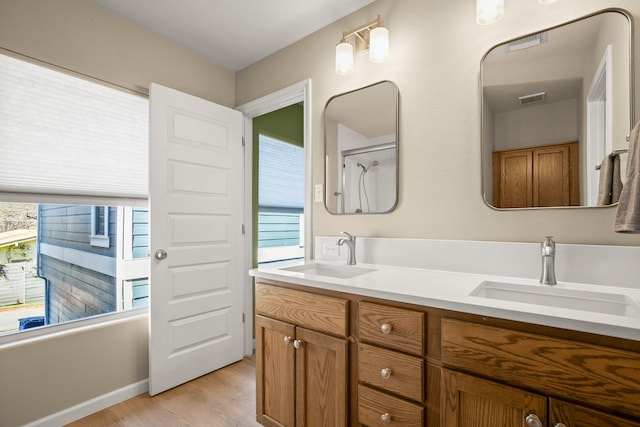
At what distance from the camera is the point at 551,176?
4.31 feet

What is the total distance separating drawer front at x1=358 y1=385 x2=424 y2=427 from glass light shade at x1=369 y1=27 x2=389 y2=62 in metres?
1.63

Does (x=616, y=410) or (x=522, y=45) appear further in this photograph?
(x=522, y=45)

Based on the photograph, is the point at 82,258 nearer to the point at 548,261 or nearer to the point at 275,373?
the point at 275,373

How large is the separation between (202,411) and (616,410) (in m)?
1.90

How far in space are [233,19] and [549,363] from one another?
235cm

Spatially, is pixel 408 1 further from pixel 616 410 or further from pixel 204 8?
pixel 616 410

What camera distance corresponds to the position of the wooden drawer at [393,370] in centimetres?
107

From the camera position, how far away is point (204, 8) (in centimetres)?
190

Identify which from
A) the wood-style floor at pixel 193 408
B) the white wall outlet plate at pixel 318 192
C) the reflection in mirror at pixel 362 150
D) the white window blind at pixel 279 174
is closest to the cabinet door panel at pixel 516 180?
the reflection in mirror at pixel 362 150

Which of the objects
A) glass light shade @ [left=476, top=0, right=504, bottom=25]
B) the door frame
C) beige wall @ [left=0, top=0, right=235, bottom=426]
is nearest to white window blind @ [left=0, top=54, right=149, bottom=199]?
beige wall @ [left=0, top=0, right=235, bottom=426]

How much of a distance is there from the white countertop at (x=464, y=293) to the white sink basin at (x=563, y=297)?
1cm

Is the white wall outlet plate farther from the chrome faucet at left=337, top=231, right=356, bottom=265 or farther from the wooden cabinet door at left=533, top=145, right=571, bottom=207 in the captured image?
the wooden cabinet door at left=533, top=145, right=571, bottom=207

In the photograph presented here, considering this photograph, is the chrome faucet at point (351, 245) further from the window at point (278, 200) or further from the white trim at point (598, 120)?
the window at point (278, 200)

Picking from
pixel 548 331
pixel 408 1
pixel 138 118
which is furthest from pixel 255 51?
pixel 548 331
